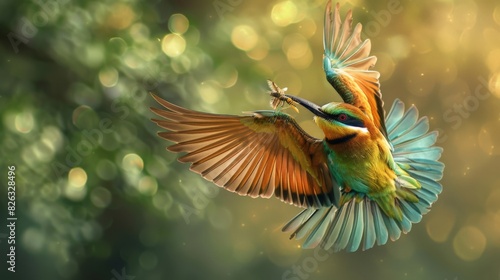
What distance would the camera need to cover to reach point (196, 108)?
1280mm

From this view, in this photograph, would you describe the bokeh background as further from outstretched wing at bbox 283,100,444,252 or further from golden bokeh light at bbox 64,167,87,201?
outstretched wing at bbox 283,100,444,252

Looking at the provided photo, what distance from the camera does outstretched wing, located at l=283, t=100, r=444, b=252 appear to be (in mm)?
760

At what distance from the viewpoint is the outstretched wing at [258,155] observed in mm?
695

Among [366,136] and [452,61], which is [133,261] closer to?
[452,61]

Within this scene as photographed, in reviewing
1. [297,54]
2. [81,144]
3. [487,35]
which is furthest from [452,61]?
[81,144]

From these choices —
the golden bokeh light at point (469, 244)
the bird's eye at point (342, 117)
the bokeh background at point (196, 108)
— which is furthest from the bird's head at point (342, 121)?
the golden bokeh light at point (469, 244)

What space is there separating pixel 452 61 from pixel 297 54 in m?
0.38

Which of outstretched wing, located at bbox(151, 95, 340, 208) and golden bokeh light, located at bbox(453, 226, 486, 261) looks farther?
golden bokeh light, located at bbox(453, 226, 486, 261)

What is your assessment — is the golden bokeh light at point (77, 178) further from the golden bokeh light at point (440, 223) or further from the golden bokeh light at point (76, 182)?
the golden bokeh light at point (440, 223)

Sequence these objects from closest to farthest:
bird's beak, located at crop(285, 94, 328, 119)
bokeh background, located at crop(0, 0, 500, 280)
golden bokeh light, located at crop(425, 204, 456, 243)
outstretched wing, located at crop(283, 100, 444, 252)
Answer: bird's beak, located at crop(285, 94, 328, 119) < outstretched wing, located at crop(283, 100, 444, 252) < bokeh background, located at crop(0, 0, 500, 280) < golden bokeh light, located at crop(425, 204, 456, 243)

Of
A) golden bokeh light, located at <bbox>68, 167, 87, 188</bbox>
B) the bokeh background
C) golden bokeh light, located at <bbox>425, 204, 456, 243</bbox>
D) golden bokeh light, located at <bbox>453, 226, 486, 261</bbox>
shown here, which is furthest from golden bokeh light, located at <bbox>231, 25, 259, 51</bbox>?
golden bokeh light, located at <bbox>453, 226, 486, 261</bbox>

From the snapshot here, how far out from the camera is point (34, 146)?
127 cm

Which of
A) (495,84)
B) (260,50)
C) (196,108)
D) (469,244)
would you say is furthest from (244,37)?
(469,244)

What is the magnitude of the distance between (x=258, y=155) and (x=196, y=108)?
0.54 m
